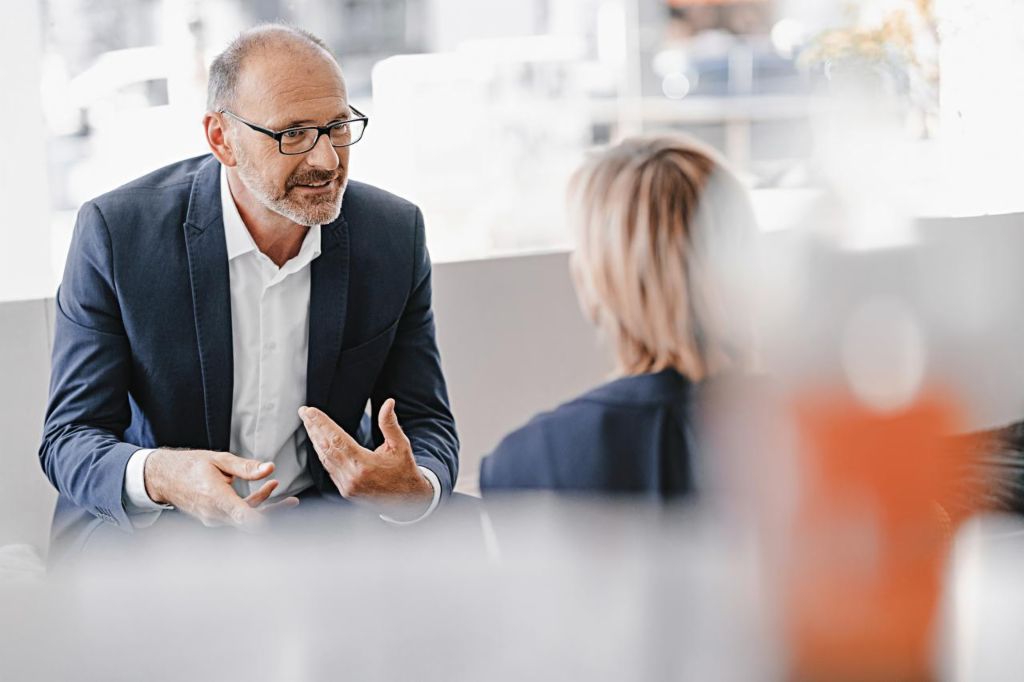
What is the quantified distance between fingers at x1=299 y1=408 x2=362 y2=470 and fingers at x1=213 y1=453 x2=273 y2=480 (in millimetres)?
75

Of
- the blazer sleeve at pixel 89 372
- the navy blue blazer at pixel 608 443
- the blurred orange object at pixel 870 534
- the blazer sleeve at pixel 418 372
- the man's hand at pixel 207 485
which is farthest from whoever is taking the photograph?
the blazer sleeve at pixel 418 372

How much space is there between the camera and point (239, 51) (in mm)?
1202

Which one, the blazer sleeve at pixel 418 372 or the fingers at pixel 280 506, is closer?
the fingers at pixel 280 506

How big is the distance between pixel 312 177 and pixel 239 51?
15 cm

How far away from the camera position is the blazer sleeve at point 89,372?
46.1 inches

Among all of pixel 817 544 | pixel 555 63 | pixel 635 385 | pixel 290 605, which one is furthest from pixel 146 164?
pixel 817 544

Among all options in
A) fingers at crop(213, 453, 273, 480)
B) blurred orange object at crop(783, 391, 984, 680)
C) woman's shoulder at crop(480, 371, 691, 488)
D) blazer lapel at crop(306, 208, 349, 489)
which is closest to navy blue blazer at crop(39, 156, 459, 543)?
blazer lapel at crop(306, 208, 349, 489)

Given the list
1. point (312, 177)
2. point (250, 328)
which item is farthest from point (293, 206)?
point (250, 328)

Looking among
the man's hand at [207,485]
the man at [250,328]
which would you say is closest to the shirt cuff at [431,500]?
the man at [250,328]

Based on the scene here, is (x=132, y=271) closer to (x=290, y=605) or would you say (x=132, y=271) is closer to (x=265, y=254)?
(x=265, y=254)

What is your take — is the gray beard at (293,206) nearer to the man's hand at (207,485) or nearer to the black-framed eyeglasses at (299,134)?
the black-framed eyeglasses at (299,134)

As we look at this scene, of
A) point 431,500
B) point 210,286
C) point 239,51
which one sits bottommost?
point 431,500

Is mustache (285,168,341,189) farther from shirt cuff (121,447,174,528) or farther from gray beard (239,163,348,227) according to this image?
shirt cuff (121,447,174,528)

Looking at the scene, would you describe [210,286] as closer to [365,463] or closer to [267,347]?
[267,347]
